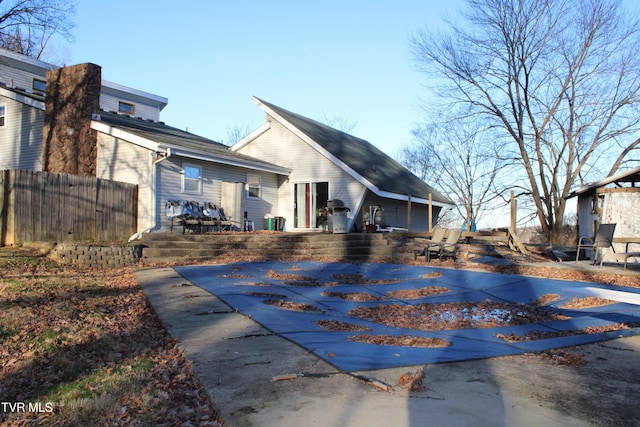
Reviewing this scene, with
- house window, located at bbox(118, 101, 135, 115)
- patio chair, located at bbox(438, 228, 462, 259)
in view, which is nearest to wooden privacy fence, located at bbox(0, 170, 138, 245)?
patio chair, located at bbox(438, 228, 462, 259)

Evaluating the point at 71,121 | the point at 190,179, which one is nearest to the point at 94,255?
the point at 190,179

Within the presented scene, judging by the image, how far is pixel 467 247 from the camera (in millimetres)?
14961

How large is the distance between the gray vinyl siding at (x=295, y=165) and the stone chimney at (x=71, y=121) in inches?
279

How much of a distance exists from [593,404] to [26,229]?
12613 millimetres

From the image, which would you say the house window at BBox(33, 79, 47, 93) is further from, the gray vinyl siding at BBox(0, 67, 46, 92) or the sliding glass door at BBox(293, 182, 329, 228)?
the sliding glass door at BBox(293, 182, 329, 228)

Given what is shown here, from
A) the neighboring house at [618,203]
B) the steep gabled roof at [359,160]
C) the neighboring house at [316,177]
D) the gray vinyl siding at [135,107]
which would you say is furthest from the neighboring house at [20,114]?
the neighboring house at [618,203]

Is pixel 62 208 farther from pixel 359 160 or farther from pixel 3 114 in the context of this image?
pixel 359 160

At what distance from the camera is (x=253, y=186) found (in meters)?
19.2

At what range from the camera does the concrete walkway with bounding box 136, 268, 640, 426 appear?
3.14 m

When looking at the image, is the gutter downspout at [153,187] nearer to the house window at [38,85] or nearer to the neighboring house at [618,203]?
the house window at [38,85]

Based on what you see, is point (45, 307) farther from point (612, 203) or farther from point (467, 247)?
point (612, 203)

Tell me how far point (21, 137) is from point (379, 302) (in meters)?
15.5

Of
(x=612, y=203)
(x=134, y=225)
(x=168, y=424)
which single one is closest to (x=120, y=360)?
(x=168, y=424)

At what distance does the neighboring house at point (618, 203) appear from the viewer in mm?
15242
